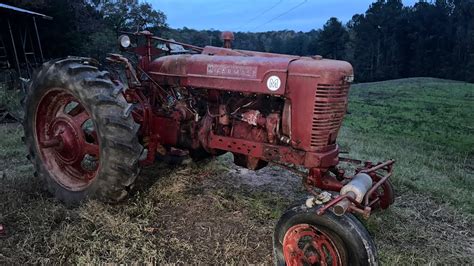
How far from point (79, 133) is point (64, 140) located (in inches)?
6.6

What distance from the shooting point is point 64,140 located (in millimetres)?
4340

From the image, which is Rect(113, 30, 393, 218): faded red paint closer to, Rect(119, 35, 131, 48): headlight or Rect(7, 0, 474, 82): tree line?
Rect(119, 35, 131, 48): headlight

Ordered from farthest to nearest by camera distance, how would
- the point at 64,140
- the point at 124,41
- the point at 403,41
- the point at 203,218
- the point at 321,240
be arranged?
the point at 403,41, the point at 64,140, the point at 124,41, the point at 203,218, the point at 321,240

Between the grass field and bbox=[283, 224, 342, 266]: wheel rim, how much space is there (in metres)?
0.34

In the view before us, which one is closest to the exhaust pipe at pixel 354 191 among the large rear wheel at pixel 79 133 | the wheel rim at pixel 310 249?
the wheel rim at pixel 310 249

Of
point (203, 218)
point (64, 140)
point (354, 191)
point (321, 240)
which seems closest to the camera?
point (321, 240)

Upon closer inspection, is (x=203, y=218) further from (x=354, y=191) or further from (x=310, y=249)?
(x=354, y=191)

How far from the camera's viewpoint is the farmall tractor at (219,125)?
3.01 metres

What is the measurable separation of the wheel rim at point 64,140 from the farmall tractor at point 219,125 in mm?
11

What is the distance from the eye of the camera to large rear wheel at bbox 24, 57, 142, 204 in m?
3.83

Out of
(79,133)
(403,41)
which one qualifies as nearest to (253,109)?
(79,133)

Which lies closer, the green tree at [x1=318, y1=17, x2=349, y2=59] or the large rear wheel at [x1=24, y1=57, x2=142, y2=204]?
the large rear wheel at [x1=24, y1=57, x2=142, y2=204]

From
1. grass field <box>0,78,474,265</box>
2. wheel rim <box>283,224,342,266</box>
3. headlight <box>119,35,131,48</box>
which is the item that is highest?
headlight <box>119,35,131,48</box>

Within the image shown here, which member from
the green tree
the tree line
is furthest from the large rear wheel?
the green tree
